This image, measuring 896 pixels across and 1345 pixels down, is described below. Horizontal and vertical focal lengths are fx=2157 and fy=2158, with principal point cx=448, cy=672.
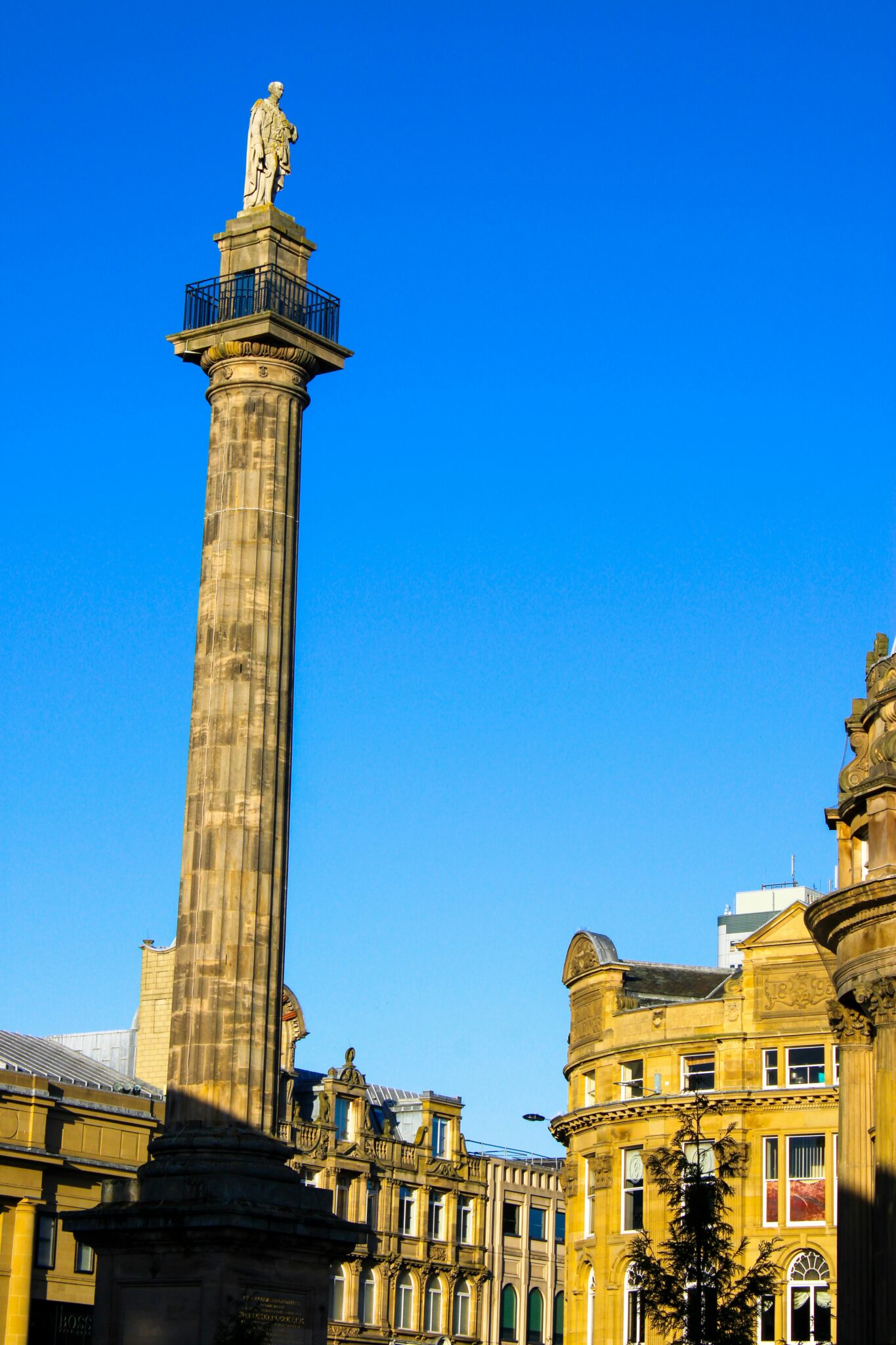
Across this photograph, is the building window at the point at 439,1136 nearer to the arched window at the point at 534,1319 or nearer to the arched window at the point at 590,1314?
the arched window at the point at 534,1319

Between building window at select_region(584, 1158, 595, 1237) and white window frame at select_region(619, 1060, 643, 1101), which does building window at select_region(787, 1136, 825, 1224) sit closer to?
white window frame at select_region(619, 1060, 643, 1101)

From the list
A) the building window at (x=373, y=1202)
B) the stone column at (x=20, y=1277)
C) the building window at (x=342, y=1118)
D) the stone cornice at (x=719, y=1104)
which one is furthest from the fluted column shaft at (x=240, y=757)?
the building window at (x=373, y=1202)

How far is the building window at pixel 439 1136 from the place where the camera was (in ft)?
298

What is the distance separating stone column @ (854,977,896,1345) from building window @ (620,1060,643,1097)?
26283 millimetres

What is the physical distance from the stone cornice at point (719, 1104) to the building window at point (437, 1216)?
62.7ft

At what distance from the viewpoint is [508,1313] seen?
93.5 meters

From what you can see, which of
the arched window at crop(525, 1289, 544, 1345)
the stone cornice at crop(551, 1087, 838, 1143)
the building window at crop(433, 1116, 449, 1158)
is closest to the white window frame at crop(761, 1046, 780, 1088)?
the stone cornice at crop(551, 1087, 838, 1143)

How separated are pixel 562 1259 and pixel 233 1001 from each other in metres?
64.2

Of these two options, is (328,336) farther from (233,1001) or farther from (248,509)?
(233,1001)

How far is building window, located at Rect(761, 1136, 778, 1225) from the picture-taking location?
6531 centimetres

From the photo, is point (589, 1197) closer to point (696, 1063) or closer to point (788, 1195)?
point (696, 1063)

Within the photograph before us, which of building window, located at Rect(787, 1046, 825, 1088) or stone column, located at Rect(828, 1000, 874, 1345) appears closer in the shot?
stone column, located at Rect(828, 1000, 874, 1345)

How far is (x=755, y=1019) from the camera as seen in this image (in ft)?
223

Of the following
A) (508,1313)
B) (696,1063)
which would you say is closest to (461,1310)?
(508,1313)
